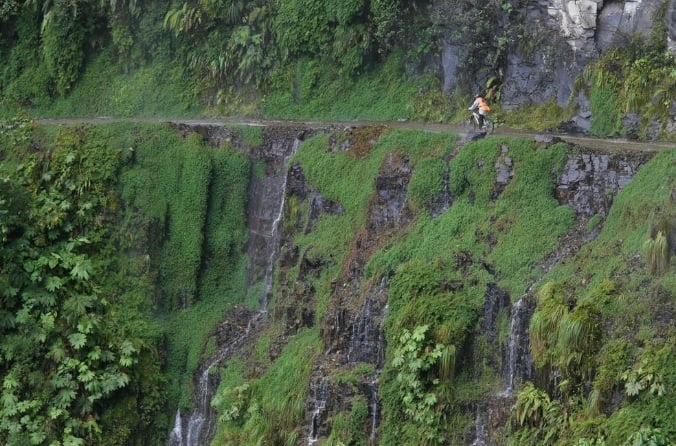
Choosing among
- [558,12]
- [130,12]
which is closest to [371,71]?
[558,12]

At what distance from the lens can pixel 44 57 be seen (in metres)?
36.4


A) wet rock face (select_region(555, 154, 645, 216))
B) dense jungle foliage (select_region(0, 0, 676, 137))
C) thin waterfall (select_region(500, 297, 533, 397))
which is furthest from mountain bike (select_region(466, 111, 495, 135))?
thin waterfall (select_region(500, 297, 533, 397))

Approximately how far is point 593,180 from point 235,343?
31.2 feet

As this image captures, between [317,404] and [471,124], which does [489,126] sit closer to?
[471,124]

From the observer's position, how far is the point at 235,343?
28.0 meters

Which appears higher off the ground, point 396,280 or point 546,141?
point 546,141

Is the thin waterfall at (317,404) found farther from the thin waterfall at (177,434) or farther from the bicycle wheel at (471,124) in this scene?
the bicycle wheel at (471,124)

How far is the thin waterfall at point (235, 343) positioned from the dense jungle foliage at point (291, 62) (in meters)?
3.76

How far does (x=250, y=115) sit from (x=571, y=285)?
1399cm

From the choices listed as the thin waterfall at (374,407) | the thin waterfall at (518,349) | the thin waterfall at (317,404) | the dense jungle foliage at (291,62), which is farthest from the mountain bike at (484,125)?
the thin waterfall at (317,404)

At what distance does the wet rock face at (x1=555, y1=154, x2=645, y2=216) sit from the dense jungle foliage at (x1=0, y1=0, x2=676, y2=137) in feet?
9.21

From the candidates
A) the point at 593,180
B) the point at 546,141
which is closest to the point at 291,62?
the point at 546,141

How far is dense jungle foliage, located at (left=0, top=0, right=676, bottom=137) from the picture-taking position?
28297 millimetres

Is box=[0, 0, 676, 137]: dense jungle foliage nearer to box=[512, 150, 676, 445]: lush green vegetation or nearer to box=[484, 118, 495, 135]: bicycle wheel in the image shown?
box=[484, 118, 495, 135]: bicycle wheel
